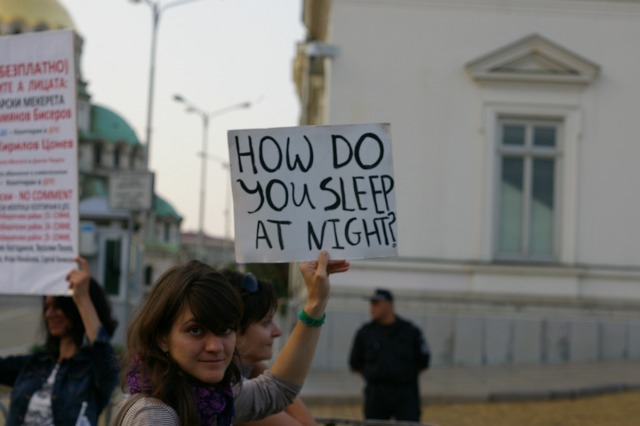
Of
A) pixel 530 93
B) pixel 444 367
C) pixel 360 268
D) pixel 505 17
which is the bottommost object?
pixel 444 367

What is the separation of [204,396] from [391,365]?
5803 millimetres

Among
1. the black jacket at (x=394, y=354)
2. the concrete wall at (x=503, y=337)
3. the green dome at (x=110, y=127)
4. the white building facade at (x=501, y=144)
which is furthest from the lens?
the green dome at (x=110, y=127)

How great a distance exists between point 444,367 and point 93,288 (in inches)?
443

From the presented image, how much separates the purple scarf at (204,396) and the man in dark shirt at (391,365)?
225 inches

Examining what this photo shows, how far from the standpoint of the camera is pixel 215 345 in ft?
9.80

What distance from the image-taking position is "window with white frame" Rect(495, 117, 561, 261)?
16859 millimetres

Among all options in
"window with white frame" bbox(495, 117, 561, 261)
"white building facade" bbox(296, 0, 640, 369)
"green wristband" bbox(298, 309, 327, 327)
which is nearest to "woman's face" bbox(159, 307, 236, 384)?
"green wristband" bbox(298, 309, 327, 327)

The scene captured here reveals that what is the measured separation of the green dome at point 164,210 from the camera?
416 feet

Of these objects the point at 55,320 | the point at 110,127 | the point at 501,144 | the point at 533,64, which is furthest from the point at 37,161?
the point at 110,127

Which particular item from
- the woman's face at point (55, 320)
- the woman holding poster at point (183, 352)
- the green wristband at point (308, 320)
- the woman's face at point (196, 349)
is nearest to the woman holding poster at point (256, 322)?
the green wristband at point (308, 320)

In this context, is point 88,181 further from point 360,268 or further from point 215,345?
point 215,345

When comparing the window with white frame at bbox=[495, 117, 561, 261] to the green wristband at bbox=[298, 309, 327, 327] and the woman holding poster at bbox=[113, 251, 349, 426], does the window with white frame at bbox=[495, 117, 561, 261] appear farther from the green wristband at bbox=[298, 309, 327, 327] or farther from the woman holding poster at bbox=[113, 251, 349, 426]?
the woman holding poster at bbox=[113, 251, 349, 426]

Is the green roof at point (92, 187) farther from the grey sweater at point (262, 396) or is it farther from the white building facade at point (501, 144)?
the grey sweater at point (262, 396)

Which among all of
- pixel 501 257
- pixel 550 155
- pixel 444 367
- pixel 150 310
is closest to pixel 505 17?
pixel 550 155
